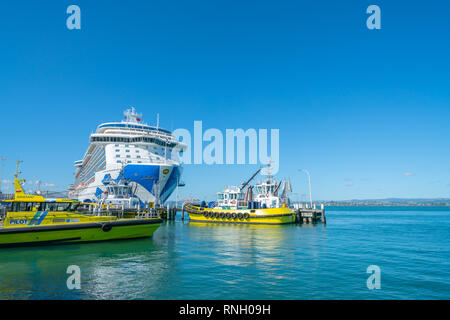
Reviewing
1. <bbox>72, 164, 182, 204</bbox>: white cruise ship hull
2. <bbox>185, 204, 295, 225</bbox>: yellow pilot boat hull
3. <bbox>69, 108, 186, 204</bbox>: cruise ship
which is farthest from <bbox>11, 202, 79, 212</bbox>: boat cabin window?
<bbox>185, 204, 295, 225</bbox>: yellow pilot boat hull

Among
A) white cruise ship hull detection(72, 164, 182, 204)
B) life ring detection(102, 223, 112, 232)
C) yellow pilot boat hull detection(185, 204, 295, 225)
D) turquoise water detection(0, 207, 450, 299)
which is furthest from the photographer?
white cruise ship hull detection(72, 164, 182, 204)

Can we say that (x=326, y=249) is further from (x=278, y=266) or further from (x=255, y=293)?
(x=255, y=293)

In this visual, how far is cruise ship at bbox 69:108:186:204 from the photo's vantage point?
41.6m

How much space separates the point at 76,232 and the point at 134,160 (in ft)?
90.4

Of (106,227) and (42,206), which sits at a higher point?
(42,206)

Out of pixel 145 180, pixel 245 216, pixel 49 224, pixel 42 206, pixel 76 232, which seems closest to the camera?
pixel 49 224

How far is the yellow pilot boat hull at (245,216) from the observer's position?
4025 cm

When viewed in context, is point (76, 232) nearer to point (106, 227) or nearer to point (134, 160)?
point (106, 227)

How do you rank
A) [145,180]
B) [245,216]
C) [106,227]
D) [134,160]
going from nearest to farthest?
[106,227] → [245,216] → [145,180] → [134,160]

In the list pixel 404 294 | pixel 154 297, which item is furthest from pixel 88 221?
pixel 404 294

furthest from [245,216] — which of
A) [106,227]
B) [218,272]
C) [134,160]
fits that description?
[218,272]

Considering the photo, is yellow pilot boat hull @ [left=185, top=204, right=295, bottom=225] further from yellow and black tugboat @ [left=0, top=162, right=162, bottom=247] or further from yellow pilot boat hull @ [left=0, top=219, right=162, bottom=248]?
yellow and black tugboat @ [left=0, top=162, right=162, bottom=247]

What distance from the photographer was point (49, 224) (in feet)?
60.5
